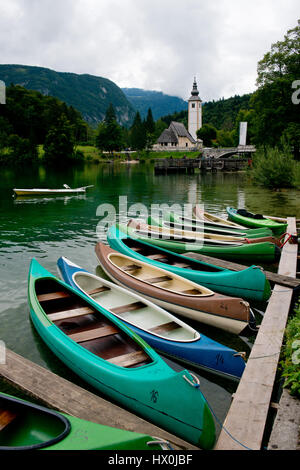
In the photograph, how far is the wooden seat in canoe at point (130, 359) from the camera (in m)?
5.44

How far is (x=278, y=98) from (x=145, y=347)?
152ft

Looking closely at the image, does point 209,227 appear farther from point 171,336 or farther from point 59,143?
point 59,143

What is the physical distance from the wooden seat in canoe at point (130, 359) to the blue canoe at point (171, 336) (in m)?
0.69

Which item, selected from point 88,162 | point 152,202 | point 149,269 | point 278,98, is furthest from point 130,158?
point 149,269

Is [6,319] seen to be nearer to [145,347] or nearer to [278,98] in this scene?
[145,347]

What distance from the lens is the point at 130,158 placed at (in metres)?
114

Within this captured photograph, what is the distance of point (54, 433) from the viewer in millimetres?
3725

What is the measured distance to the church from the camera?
122 m

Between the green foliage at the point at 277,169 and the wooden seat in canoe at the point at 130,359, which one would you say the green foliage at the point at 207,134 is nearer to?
the green foliage at the point at 277,169

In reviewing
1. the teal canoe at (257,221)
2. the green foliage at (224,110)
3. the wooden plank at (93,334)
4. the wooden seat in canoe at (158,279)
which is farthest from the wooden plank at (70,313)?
the green foliage at (224,110)

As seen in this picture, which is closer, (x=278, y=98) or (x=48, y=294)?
(x=48, y=294)
